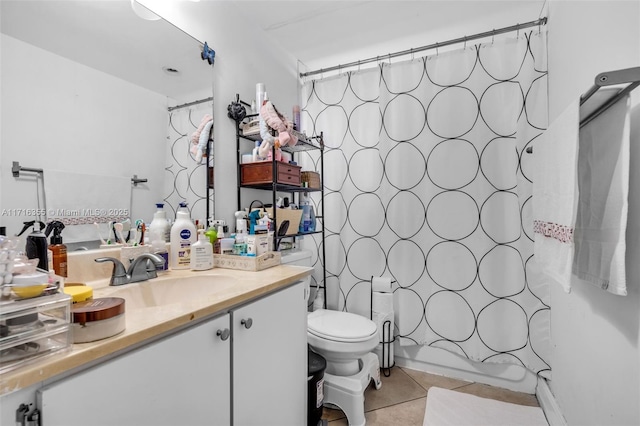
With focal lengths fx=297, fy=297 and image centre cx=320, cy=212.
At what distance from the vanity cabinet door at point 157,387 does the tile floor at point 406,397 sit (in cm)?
101

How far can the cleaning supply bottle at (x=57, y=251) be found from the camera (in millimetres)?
862

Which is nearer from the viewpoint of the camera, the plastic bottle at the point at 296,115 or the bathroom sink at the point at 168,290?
the bathroom sink at the point at 168,290

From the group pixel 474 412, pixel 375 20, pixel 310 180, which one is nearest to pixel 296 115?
pixel 310 180

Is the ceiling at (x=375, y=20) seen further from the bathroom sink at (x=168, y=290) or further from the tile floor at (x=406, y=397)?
the tile floor at (x=406, y=397)

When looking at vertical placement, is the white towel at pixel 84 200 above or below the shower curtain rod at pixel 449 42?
below

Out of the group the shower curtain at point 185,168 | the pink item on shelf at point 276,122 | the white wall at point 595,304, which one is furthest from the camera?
the pink item on shelf at point 276,122

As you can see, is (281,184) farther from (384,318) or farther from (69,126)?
(384,318)

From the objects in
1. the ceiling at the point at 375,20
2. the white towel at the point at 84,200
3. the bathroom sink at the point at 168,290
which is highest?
the ceiling at the point at 375,20

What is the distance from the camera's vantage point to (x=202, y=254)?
123 centimetres

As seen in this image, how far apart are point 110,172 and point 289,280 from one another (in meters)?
0.76

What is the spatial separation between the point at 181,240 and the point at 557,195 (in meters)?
1.41

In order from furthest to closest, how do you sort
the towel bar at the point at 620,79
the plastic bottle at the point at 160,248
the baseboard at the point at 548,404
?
1. the baseboard at the point at 548,404
2. the plastic bottle at the point at 160,248
3. the towel bar at the point at 620,79

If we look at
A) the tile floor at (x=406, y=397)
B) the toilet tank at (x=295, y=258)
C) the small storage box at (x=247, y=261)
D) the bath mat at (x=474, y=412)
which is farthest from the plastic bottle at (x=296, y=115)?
the bath mat at (x=474, y=412)

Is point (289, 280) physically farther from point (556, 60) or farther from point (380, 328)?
point (556, 60)
